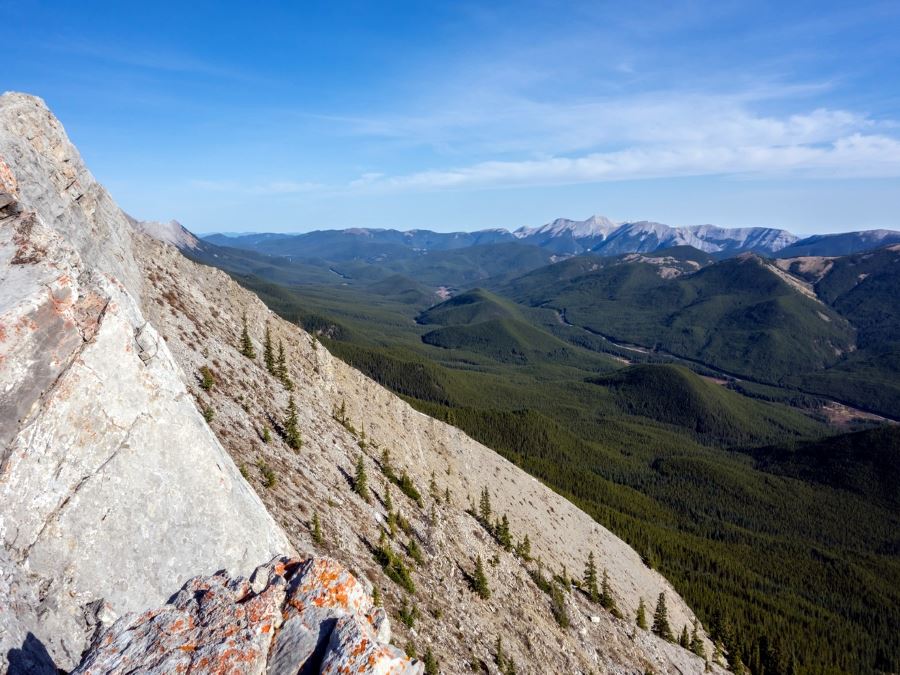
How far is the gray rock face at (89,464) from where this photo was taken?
1456cm

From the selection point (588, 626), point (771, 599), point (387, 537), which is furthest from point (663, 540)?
point (387, 537)

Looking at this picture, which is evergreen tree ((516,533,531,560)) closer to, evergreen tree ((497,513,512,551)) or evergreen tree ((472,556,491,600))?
evergreen tree ((497,513,512,551))

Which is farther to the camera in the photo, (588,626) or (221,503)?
(588,626)

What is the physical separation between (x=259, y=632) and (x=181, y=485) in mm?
6846

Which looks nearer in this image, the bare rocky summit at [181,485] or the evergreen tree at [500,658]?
the bare rocky summit at [181,485]

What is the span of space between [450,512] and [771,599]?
134 metres

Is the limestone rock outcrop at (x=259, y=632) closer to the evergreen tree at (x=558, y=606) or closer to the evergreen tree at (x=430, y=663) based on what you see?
the evergreen tree at (x=430, y=663)

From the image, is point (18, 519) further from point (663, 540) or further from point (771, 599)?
point (771, 599)

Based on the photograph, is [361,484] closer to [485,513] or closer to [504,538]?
[504,538]

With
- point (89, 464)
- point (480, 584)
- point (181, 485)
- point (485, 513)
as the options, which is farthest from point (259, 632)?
point (485, 513)

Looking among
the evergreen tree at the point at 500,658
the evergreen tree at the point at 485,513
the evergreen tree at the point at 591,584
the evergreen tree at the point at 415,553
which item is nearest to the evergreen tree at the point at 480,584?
the evergreen tree at the point at 500,658

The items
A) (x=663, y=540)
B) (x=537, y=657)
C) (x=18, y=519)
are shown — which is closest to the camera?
(x=18, y=519)

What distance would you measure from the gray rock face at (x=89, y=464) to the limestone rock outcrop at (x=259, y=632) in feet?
4.81

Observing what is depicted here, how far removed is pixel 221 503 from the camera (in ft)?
61.5
